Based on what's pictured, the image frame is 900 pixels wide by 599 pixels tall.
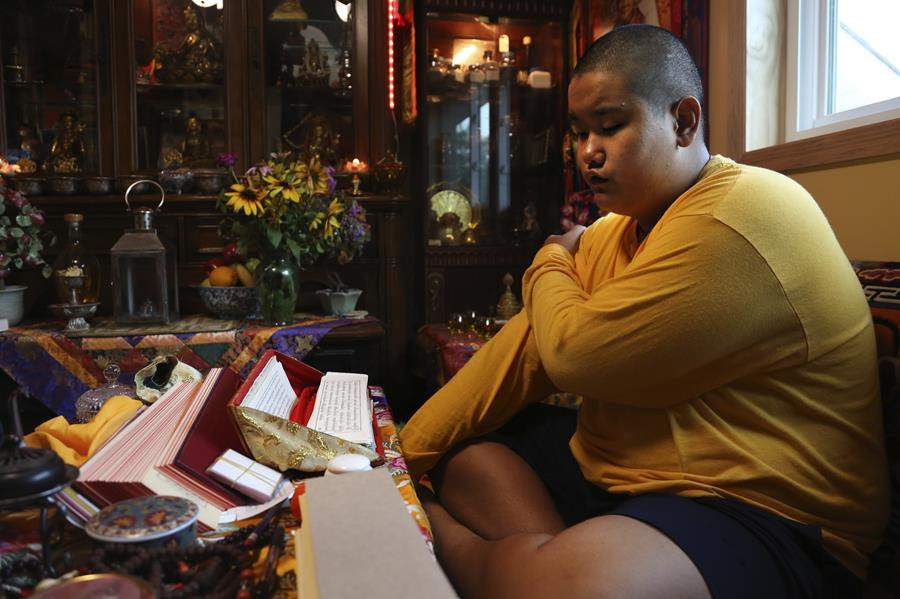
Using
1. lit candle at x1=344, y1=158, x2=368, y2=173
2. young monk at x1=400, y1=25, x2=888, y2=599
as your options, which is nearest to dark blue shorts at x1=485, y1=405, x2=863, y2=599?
young monk at x1=400, y1=25, x2=888, y2=599

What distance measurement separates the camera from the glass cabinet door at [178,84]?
273 cm

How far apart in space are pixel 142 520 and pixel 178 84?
2.60m

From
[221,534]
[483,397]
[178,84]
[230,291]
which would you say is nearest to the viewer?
[221,534]

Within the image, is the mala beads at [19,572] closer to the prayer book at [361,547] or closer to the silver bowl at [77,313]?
the prayer book at [361,547]

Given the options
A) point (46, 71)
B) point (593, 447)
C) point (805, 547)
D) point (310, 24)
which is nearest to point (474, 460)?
point (593, 447)

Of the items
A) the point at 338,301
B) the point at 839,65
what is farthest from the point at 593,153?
the point at 338,301

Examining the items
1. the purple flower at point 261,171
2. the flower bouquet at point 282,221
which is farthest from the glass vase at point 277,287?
the purple flower at point 261,171

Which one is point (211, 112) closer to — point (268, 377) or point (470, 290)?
point (470, 290)

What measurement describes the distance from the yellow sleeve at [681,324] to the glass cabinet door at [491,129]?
218 cm

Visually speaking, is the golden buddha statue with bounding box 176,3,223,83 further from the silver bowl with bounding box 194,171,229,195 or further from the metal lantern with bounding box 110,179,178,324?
the metal lantern with bounding box 110,179,178,324

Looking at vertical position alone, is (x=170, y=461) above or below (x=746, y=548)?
above

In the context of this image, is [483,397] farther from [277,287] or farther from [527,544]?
[277,287]

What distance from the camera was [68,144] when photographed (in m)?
2.72

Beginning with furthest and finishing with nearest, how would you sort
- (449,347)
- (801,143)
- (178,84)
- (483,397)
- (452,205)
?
1. (452,205)
2. (178,84)
3. (449,347)
4. (801,143)
5. (483,397)
